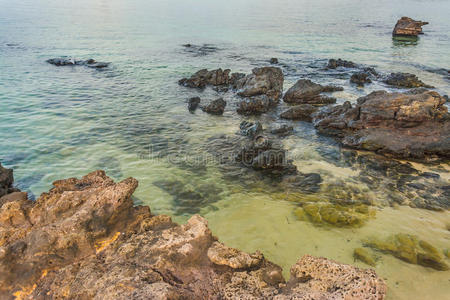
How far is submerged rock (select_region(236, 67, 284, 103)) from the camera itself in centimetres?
1780

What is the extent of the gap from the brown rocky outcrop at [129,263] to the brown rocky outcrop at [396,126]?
8.68m

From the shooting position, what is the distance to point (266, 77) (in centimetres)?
1830

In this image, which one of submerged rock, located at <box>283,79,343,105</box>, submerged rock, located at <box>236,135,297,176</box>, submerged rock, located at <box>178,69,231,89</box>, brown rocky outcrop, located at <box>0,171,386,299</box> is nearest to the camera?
brown rocky outcrop, located at <box>0,171,386,299</box>

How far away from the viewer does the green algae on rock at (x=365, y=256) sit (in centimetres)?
641

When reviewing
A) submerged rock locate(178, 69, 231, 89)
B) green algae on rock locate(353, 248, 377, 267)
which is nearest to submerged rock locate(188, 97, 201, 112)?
submerged rock locate(178, 69, 231, 89)

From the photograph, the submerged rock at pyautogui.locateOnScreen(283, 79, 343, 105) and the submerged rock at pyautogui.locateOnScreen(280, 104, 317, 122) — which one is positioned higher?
the submerged rock at pyautogui.locateOnScreen(283, 79, 343, 105)

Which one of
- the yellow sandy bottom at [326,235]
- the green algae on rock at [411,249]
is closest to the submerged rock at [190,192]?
the yellow sandy bottom at [326,235]

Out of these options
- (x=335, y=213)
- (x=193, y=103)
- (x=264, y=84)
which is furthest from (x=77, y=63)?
(x=335, y=213)

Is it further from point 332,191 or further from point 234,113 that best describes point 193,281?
point 234,113

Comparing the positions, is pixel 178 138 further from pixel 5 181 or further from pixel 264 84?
pixel 264 84

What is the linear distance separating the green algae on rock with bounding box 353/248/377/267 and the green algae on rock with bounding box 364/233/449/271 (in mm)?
278

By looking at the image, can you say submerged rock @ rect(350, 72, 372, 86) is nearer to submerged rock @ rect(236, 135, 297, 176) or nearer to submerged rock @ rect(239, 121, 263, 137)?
submerged rock @ rect(239, 121, 263, 137)

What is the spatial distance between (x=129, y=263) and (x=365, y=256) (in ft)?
16.9

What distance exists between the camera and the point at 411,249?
266 inches
